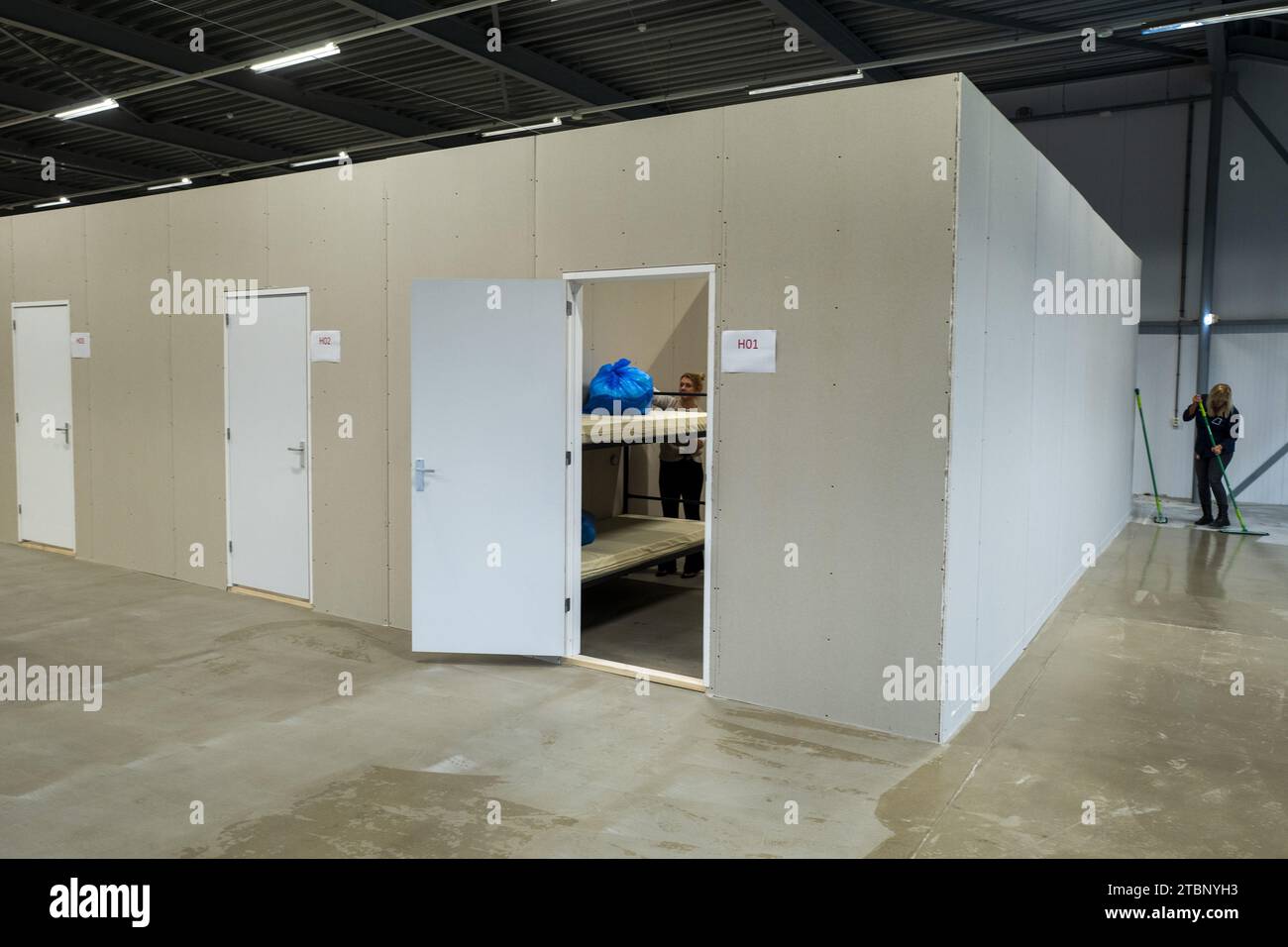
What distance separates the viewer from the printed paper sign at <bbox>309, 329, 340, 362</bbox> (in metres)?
6.18

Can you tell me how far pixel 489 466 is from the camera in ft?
17.1

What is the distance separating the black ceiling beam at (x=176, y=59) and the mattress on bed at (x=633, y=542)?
564cm

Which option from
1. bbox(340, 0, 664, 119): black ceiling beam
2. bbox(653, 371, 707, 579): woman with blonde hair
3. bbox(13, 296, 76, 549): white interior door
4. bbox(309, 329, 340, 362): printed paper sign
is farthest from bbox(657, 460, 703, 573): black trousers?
bbox(13, 296, 76, 549): white interior door

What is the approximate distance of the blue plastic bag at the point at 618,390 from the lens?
21.6ft

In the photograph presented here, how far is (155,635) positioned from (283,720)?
1.96 m

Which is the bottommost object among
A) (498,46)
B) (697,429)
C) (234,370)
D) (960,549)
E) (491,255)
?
(960,549)

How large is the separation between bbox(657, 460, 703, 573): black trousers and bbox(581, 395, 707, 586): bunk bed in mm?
111

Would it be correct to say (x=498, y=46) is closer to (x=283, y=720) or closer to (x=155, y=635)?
(x=155, y=635)

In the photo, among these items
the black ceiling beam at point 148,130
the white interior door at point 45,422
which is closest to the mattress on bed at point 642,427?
the white interior door at point 45,422

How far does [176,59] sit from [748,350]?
7858mm

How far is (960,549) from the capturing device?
424 cm
